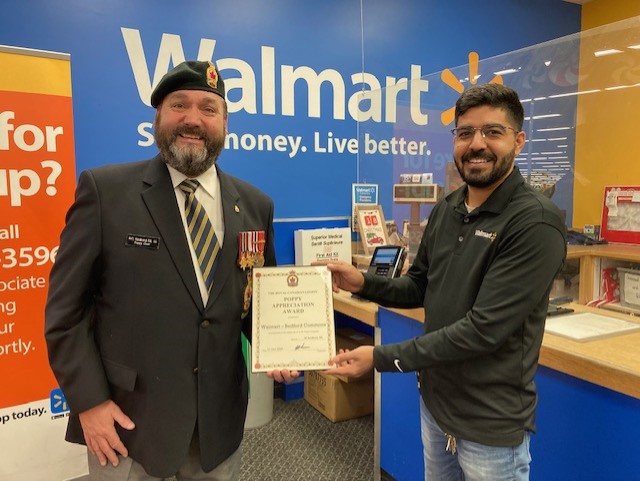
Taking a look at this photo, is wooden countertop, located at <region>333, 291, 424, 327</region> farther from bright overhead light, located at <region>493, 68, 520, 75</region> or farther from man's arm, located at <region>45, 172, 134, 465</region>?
bright overhead light, located at <region>493, 68, 520, 75</region>

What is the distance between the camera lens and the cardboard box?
331 cm

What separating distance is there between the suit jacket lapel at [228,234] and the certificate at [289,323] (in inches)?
4.8

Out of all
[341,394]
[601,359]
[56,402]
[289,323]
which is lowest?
[341,394]

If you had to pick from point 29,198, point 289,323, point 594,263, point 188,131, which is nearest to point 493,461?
point 289,323

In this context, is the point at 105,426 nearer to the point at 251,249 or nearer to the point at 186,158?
the point at 251,249

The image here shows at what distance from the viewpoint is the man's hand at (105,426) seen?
51.4 inches

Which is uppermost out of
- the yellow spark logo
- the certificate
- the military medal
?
the yellow spark logo

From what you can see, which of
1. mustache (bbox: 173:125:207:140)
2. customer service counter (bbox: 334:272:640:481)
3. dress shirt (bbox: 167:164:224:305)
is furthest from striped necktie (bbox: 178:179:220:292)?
customer service counter (bbox: 334:272:640:481)

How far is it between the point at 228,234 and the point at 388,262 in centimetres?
104

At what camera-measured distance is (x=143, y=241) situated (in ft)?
4.35

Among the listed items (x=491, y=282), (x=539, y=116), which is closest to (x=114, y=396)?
(x=491, y=282)

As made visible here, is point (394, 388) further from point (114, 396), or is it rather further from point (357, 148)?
point (357, 148)

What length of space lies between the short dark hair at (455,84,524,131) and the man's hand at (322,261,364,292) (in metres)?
0.68

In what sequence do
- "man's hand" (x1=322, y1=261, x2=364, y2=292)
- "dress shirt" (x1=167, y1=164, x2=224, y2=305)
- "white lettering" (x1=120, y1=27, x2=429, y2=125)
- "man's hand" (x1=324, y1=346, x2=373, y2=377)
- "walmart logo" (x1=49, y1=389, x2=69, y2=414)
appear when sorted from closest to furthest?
1. "dress shirt" (x1=167, y1=164, x2=224, y2=305)
2. "man's hand" (x1=324, y1=346, x2=373, y2=377)
3. "man's hand" (x1=322, y1=261, x2=364, y2=292)
4. "walmart logo" (x1=49, y1=389, x2=69, y2=414)
5. "white lettering" (x1=120, y1=27, x2=429, y2=125)
